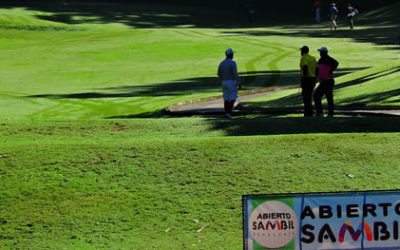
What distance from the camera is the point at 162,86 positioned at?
109ft

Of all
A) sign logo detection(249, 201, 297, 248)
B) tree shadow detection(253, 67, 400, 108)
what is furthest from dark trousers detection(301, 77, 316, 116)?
sign logo detection(249, 201, 297, 248)

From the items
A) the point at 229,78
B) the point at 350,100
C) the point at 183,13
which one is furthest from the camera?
the point at 183,13

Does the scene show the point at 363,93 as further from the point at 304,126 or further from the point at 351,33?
the point at 351,33

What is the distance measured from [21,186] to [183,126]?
19.5 ft

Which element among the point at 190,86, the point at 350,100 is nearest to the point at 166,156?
the point at 350,100

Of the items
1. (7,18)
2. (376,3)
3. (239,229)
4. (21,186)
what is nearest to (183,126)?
(21,186)

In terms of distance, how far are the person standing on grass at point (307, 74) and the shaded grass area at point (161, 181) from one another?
4.14 m

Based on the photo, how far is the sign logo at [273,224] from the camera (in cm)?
732

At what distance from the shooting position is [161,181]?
12000 mm

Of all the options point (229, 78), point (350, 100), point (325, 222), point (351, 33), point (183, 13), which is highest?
point (325, 222)

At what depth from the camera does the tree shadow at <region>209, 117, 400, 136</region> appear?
15898 millimetres

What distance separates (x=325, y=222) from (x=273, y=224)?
498 mm

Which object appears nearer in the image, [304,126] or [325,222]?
[325,222]

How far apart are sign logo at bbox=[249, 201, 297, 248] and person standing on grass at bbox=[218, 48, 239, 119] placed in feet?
38.2
